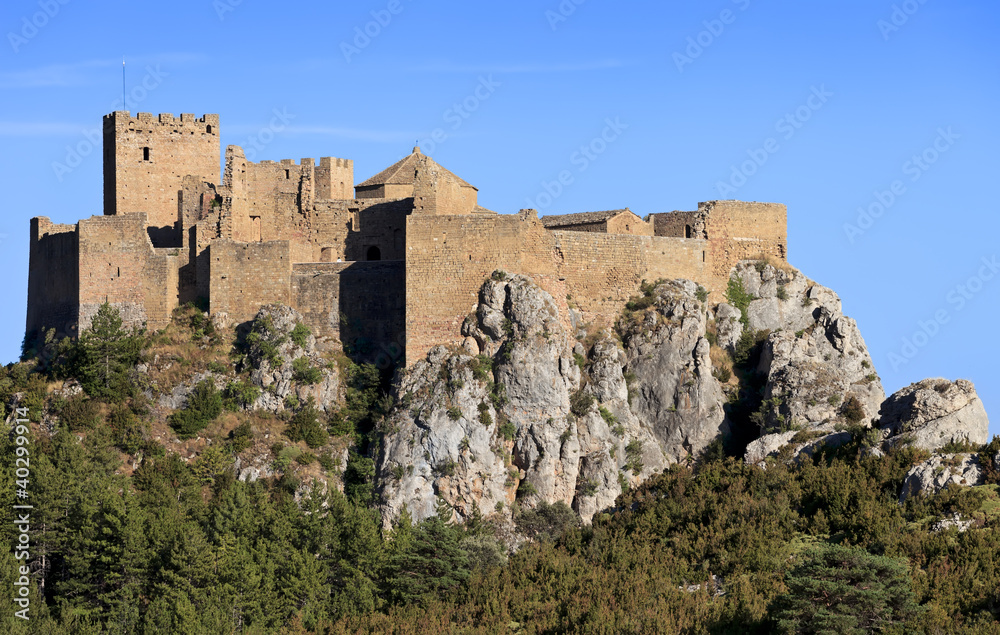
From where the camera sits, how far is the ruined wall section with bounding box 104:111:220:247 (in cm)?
6191

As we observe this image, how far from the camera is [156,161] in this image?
62188 mm

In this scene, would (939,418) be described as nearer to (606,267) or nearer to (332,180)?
(606,267)

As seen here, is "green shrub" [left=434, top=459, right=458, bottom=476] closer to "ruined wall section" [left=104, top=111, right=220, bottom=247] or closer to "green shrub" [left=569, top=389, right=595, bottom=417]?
"green shrub" [left=569, top=389, right=595, bottom=417]

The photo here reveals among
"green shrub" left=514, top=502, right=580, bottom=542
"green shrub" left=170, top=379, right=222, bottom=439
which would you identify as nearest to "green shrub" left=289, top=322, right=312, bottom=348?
"green shrub" left=170, top=379, right=222, bottom=439

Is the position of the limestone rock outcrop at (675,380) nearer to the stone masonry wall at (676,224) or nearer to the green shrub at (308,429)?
the stone masonry wall at (676,224)

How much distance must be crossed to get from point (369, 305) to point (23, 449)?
1309 centimetres

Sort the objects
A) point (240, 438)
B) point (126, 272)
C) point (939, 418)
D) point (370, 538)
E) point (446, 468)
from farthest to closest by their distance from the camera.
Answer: point (126, 272) < point (240, 438) < point (446, 468) < point (370, 538) < point (939, 418)

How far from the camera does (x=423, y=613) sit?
44.7 meters

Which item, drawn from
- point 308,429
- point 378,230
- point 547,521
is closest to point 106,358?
point 308,429

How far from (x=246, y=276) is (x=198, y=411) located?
5659mm

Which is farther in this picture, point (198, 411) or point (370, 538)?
point (198, 411)

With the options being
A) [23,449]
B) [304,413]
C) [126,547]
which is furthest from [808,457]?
[23,449]

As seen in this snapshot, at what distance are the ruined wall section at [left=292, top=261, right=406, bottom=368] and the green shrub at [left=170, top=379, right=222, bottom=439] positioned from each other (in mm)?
4376

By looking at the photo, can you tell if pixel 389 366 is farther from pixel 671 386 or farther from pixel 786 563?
pixel 786 563
